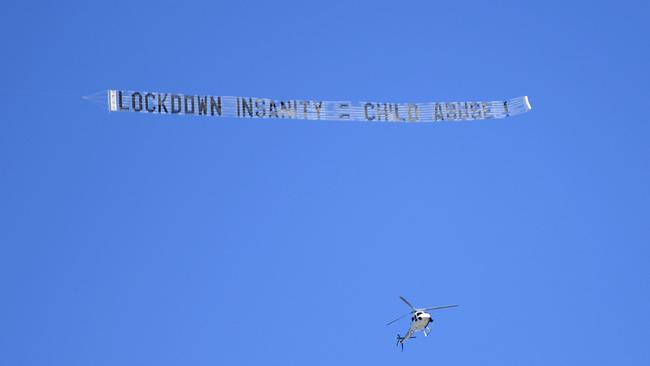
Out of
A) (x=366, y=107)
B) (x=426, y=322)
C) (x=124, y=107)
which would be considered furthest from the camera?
(x=426, y=322)

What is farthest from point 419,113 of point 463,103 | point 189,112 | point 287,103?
point 189,112

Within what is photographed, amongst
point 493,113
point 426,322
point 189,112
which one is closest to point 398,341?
point 426,322

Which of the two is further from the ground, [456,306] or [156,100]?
[156,100]

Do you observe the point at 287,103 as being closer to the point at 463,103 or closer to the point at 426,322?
the point at 463,103

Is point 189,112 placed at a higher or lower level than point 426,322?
higher

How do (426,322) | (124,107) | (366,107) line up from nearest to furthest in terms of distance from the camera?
(124,107) → (366,107) → (426,322)

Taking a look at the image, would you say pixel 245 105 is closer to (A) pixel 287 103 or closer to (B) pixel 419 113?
(A) pixel 287 103

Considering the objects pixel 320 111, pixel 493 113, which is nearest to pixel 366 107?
pixel 320 111

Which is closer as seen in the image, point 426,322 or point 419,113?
point 419,113

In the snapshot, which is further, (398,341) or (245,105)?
(398,341)
